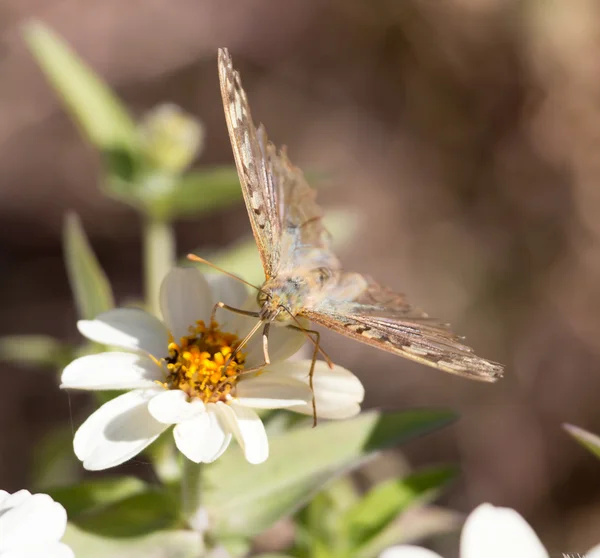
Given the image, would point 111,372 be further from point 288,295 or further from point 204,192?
point 204,192

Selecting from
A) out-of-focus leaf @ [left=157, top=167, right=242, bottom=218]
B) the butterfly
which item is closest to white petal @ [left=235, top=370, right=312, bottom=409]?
the butterfly

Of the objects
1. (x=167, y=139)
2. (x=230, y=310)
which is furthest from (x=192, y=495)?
(x=167, y=139)

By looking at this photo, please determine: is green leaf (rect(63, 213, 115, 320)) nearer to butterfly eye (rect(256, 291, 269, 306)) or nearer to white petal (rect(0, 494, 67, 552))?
butterfly eye (rect(256, 291, 269, 306))

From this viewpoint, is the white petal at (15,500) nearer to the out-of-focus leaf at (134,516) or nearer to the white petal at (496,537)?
the out-of-focus leaf at (134,516)

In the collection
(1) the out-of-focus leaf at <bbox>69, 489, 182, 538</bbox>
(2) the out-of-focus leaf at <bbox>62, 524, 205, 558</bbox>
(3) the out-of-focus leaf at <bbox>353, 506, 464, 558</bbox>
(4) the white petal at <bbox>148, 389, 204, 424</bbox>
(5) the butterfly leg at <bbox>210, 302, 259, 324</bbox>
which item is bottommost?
(3) the out-of-focus leaf at <bbox>353, 506, 464, 558</bbox>

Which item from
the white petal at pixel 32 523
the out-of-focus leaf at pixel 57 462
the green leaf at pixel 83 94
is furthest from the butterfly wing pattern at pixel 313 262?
the out-of-focus leaf at pixel 57 462

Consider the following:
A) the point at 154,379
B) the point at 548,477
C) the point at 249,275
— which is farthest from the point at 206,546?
the point at 548,477
